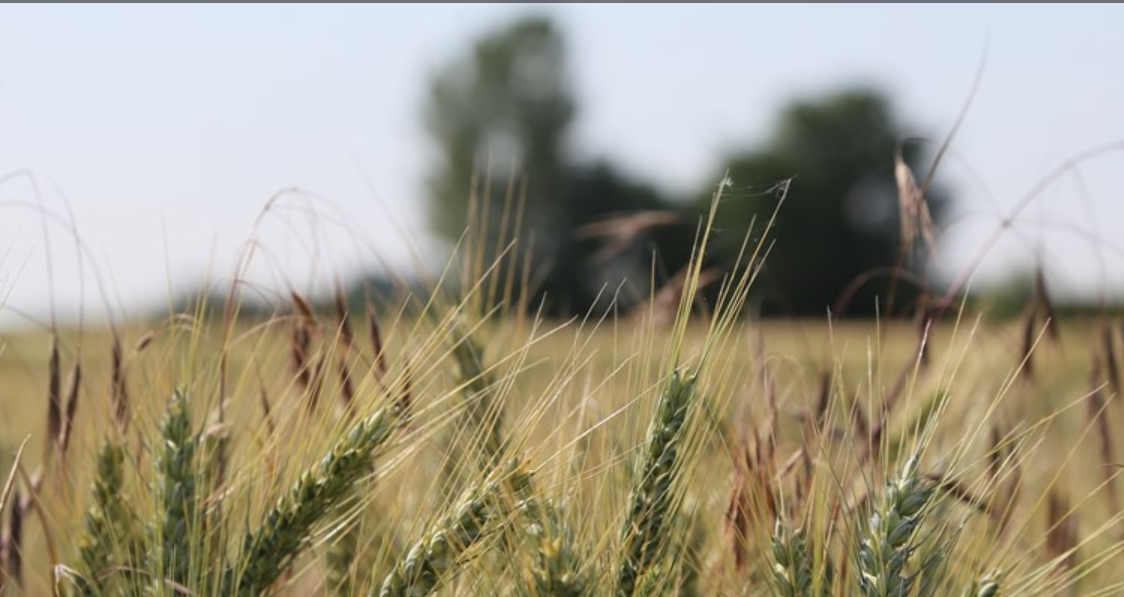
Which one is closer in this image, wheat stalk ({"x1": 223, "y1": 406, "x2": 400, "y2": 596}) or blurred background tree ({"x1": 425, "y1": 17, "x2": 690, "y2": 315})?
wheat stalk ({"x1": 223, "y1": 406, "x2": 400, "y2": 596})

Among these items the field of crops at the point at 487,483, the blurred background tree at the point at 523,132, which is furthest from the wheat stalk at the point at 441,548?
the blurred background tree at the point at 523,132

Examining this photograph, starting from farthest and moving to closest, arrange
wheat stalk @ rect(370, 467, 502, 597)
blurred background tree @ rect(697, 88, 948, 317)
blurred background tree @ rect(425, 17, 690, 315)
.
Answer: blurred background tree @ rect(425, 17, 690, 315), blurred background tree @ rect(697, 88, 948, 317), wheat stalk @ rect(370, 467, 502, 597)

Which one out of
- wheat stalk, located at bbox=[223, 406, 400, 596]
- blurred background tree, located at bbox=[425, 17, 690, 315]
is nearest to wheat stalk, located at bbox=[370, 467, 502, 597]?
wheat stalk, located at bbox=[223, 406, 400, 596]

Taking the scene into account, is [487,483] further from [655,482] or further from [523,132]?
[523,132]

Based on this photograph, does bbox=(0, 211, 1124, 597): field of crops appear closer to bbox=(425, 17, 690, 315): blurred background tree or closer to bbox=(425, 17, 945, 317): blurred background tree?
bbox=(425, 17, 945, 317): blurred background tree

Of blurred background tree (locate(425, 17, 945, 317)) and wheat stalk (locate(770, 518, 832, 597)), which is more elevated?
wheat stalk (locate(770, 518, 832, 597))

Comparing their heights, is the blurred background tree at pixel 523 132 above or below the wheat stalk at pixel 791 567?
below

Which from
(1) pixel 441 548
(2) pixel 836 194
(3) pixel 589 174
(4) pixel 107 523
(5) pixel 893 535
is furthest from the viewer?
(3) pixel 589 174

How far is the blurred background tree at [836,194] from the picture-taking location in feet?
113

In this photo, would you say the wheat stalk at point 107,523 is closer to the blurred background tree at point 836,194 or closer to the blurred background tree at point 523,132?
the blurred background tree at point 836,194

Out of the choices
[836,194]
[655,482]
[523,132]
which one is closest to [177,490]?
[655,482]

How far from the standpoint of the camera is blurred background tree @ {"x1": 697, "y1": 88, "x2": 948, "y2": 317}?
3434 centimetres

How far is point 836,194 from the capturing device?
4484 centimetres

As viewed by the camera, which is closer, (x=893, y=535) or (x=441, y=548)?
(x=893, y=535)
